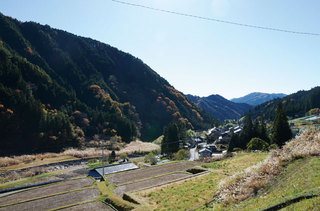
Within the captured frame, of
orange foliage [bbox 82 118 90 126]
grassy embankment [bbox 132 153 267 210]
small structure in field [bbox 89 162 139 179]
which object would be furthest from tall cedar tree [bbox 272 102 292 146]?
orange foliage [bbox 82 118 90 126]

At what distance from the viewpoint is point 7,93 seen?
7794 centimetres

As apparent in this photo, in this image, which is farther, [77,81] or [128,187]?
[77,81]

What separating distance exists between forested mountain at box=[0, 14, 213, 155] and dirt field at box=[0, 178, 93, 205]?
197 feet

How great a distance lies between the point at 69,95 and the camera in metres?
115

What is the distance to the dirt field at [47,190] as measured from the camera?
20.2 metres

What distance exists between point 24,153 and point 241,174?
79.7m

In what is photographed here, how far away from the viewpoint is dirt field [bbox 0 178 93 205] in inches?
797

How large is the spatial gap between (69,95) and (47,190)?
10228cm

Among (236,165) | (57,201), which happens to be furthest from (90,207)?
(236,165)

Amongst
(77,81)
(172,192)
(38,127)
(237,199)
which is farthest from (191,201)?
(77,81)

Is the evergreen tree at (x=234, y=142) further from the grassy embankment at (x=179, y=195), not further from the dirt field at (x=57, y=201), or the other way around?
the dirt field at (x=57, y=201)

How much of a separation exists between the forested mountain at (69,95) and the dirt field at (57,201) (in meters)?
65.0

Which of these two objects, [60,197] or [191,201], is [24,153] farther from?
[191,201]

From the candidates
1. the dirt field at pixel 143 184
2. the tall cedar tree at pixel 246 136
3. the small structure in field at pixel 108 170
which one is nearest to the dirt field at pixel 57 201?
the dirt field at pixel 143 184
